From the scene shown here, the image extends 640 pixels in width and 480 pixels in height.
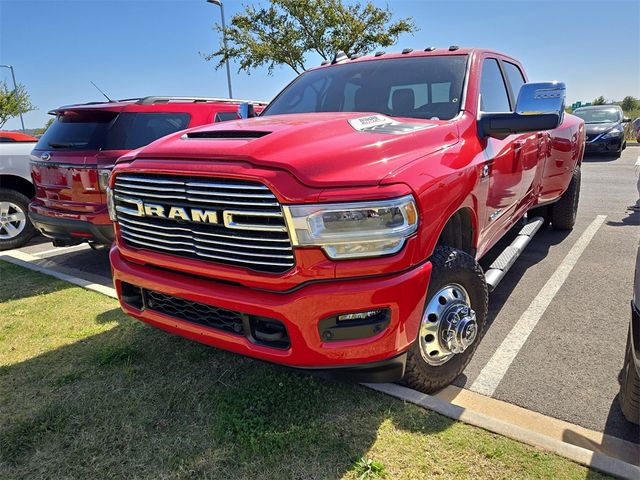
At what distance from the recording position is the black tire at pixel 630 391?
2.17 meters

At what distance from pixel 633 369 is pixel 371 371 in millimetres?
1201

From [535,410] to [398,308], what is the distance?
1170 millimetres

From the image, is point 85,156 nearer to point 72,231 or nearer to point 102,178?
point 102,178

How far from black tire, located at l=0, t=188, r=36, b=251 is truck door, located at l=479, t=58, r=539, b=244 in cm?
627

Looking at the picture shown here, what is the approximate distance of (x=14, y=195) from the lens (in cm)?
648

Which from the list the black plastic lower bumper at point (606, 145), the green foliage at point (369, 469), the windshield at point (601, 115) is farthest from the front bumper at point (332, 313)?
the windshield at point (601, 115)

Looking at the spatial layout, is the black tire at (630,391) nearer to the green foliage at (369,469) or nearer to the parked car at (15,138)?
the green foliage at (369,469)

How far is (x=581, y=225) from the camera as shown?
647 cm

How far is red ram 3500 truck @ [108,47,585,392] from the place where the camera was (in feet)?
6.50

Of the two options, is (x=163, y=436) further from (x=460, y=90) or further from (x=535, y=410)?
(x=460, y=90)

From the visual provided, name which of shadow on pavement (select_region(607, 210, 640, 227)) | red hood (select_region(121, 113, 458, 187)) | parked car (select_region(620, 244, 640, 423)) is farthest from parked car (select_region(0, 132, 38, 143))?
shadow on pavement (select_region(607, 210, 640, 227))

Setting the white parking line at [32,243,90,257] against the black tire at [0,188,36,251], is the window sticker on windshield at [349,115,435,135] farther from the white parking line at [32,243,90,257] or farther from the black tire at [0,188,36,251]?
the black tire at [0,188,36,251]

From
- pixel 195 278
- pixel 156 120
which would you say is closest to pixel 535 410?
pixel 195 278

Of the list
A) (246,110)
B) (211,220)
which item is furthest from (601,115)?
(211,220)
